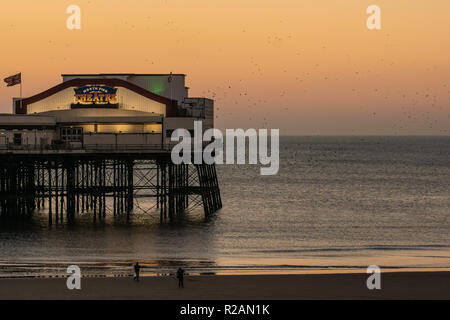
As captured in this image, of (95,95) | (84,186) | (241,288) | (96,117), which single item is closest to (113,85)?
(95,95)

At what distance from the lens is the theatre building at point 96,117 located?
62.0 metres

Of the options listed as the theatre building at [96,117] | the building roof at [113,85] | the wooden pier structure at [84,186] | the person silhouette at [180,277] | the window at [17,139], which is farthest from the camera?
the building roof at [113,85]

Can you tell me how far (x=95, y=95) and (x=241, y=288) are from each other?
110 feet

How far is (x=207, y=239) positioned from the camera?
181 ft

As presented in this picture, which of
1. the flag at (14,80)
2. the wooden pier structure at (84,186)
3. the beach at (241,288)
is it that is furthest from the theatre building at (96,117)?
the beach at (241,288)

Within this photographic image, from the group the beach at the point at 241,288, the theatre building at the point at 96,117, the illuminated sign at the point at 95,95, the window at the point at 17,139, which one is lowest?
the beach at the point at 241,288

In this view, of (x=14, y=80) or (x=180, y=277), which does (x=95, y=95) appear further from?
(x=180, y=277)

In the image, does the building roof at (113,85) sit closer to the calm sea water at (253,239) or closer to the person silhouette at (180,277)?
the calm sea water at (253,239)

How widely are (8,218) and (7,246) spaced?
45.3ft

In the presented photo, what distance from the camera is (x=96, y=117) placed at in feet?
209

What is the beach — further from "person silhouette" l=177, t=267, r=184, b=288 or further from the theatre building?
the theatre building

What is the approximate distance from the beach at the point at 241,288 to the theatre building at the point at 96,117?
25522 mm
